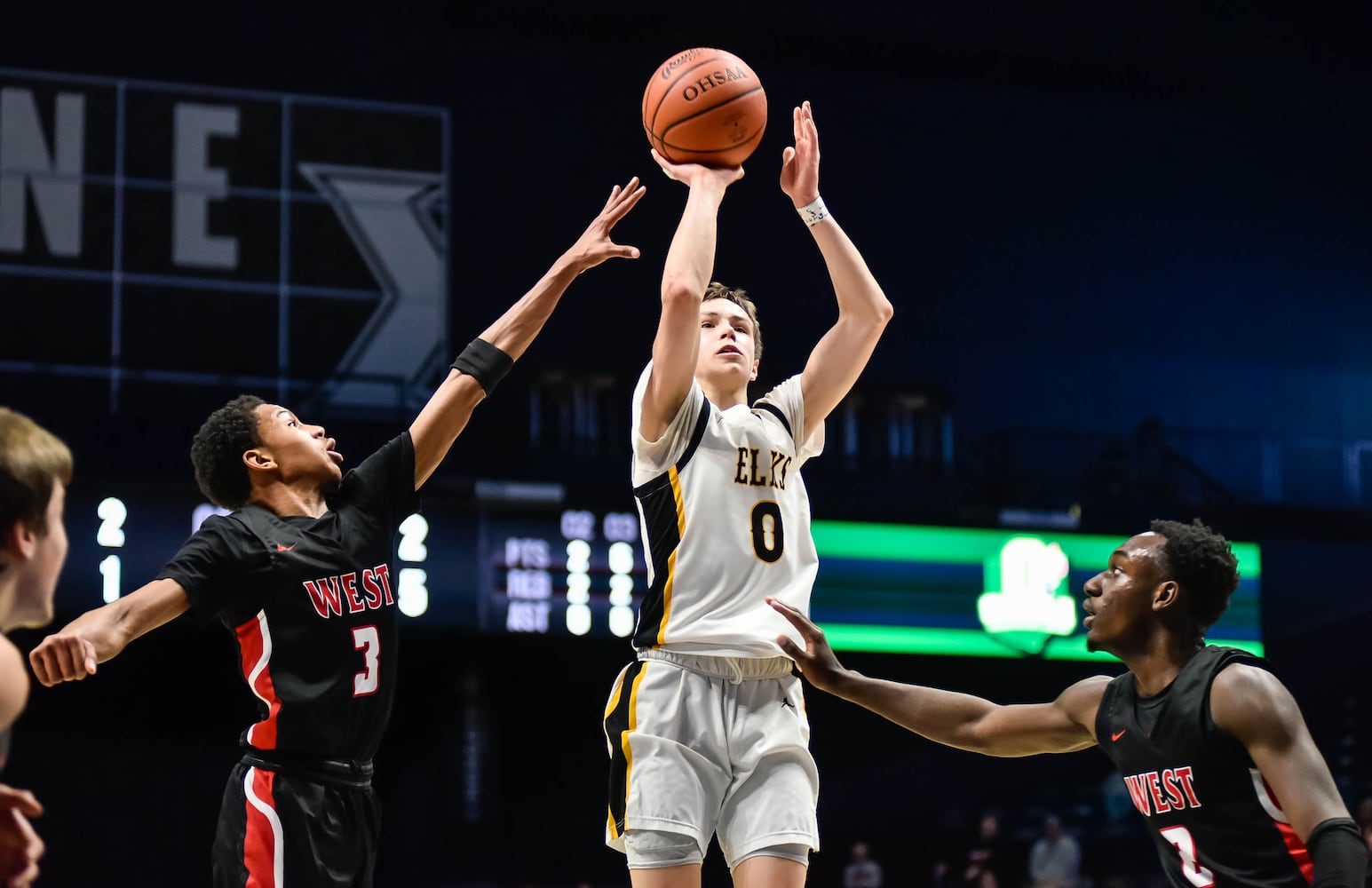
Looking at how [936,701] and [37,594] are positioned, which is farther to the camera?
[936,701]

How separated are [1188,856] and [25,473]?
9.35 feet

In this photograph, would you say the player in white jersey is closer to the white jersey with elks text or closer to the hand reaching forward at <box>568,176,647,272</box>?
the white jersey with elks text

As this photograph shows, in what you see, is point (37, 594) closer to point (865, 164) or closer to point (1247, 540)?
point (1247, 540)

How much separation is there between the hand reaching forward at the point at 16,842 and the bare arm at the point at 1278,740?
2.61 metres

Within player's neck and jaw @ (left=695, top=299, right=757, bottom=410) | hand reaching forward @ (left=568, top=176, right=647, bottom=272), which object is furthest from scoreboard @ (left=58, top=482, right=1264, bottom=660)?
player's neck and jaw @ (left=695, top=299, right=757, bottom=410)

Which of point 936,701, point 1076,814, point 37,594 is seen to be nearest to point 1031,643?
point 1076,814

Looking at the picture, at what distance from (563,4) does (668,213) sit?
7.10 ft

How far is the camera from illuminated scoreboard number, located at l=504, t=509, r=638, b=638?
12.0 m

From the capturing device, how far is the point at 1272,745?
3738 millimetres

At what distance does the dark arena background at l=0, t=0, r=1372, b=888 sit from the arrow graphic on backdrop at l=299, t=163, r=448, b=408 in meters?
0.04

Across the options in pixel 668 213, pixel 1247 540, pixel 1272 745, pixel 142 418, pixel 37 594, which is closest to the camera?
pixel 37 594

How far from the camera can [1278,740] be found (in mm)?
3734

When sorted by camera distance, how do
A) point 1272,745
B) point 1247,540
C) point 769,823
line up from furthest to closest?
point 1247,540, point 769,823, point 1272,745

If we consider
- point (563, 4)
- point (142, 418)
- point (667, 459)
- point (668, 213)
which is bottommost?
point (667, 459)
